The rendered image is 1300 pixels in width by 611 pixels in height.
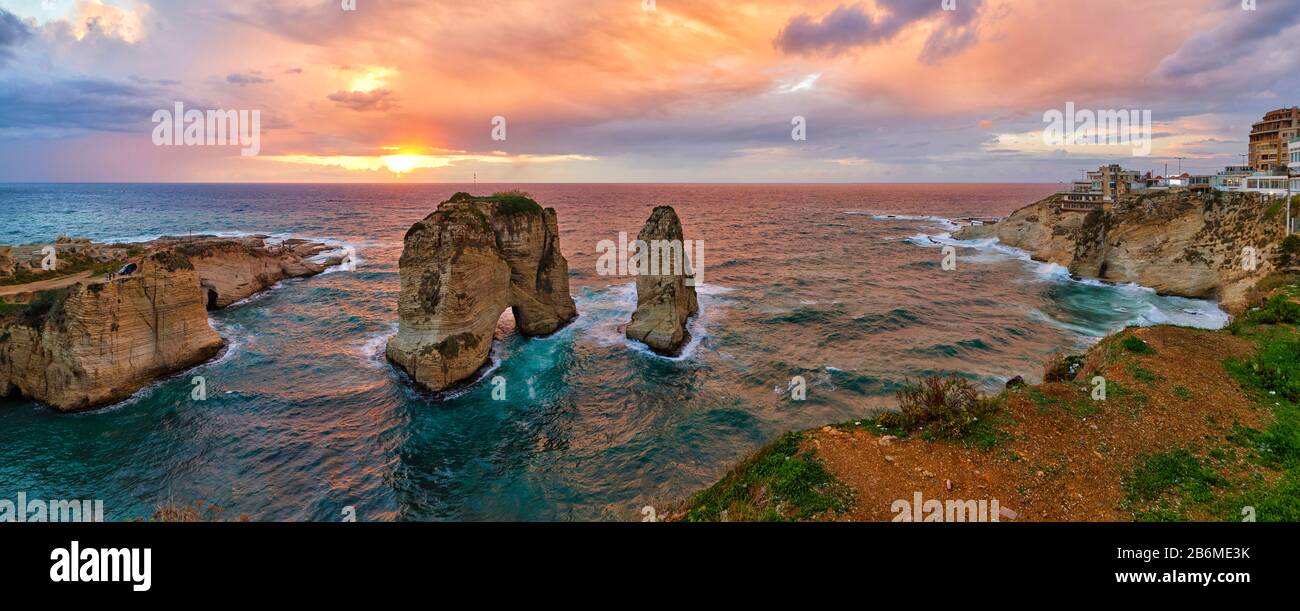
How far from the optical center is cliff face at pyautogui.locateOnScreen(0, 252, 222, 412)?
25.0 m

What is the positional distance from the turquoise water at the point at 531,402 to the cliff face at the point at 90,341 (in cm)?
116

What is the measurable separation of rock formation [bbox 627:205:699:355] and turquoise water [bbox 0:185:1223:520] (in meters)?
1.72

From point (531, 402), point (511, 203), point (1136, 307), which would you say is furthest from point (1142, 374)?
point (1136, 307)

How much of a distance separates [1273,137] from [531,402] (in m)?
88.5

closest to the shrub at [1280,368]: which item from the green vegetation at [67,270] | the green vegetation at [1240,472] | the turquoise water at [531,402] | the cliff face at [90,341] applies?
the green vegetation at [1240,472]

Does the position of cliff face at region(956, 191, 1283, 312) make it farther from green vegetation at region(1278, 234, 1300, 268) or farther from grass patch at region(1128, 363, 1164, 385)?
grass patch at region(1128, 363, 1164, 385)

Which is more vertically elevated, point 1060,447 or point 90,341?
point 90,341

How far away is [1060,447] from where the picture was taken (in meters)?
13.2

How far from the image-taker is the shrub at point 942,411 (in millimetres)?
13945

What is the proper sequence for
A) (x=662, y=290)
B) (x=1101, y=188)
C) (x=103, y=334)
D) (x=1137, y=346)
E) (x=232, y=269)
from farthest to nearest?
(x=1101, y=188), (x=232, y=269), (x=662, y=290), (x=103, y=334), (x=1137, y=346)

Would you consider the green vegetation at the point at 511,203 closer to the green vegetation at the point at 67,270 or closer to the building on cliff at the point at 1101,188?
the green vegetation at the point at 67,270

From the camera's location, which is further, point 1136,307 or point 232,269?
point 232,269

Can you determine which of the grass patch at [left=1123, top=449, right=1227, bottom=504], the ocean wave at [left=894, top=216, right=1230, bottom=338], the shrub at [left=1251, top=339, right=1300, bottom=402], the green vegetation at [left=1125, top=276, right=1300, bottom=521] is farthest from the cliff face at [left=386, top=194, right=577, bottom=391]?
the ocean wave at [left=894, top=216, right=1230, bottom=338]

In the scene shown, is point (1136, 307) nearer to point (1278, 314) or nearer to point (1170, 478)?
point (1278, 314)
